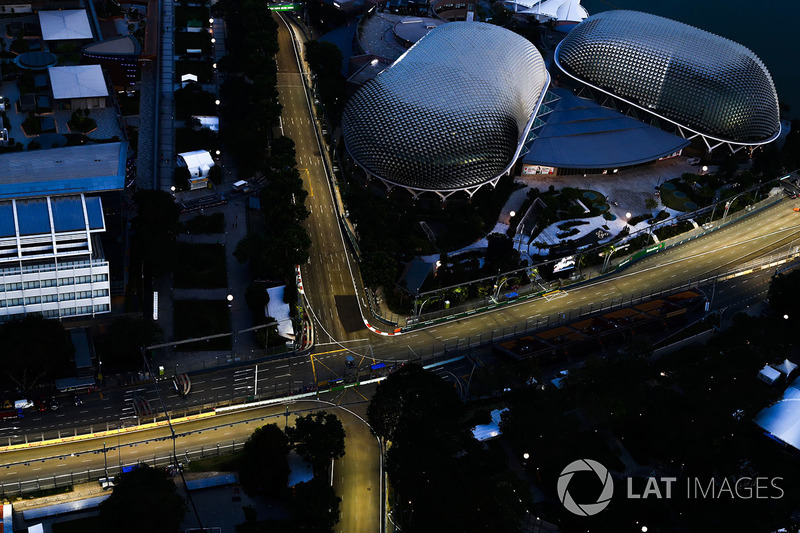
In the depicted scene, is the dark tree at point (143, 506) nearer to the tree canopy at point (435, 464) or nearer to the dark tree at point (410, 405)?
the tree canopy at point (435, 464)

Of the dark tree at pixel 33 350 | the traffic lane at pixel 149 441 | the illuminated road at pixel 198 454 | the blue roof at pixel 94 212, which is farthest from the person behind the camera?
the blue roof at pixel 94 212

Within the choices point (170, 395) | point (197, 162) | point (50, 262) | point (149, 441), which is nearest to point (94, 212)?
point (50, 262)

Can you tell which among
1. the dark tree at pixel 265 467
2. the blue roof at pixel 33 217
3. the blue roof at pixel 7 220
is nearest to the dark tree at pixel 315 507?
the dark tree at pixel 265 467

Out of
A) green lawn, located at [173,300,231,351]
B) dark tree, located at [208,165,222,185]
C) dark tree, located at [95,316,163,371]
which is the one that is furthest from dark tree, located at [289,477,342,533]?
dark tree, located at [208,165,222,185]

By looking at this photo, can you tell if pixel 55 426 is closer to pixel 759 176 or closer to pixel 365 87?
pixel 365 87

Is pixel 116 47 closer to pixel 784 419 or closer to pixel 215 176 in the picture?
Answer: pixel 215 176

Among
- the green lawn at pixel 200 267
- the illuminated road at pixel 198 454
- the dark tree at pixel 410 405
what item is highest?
the dark tree at pixel 410 405

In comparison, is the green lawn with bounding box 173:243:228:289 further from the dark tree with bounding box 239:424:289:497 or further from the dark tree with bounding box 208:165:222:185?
the dark tree with bounding box 239:424:289:497
